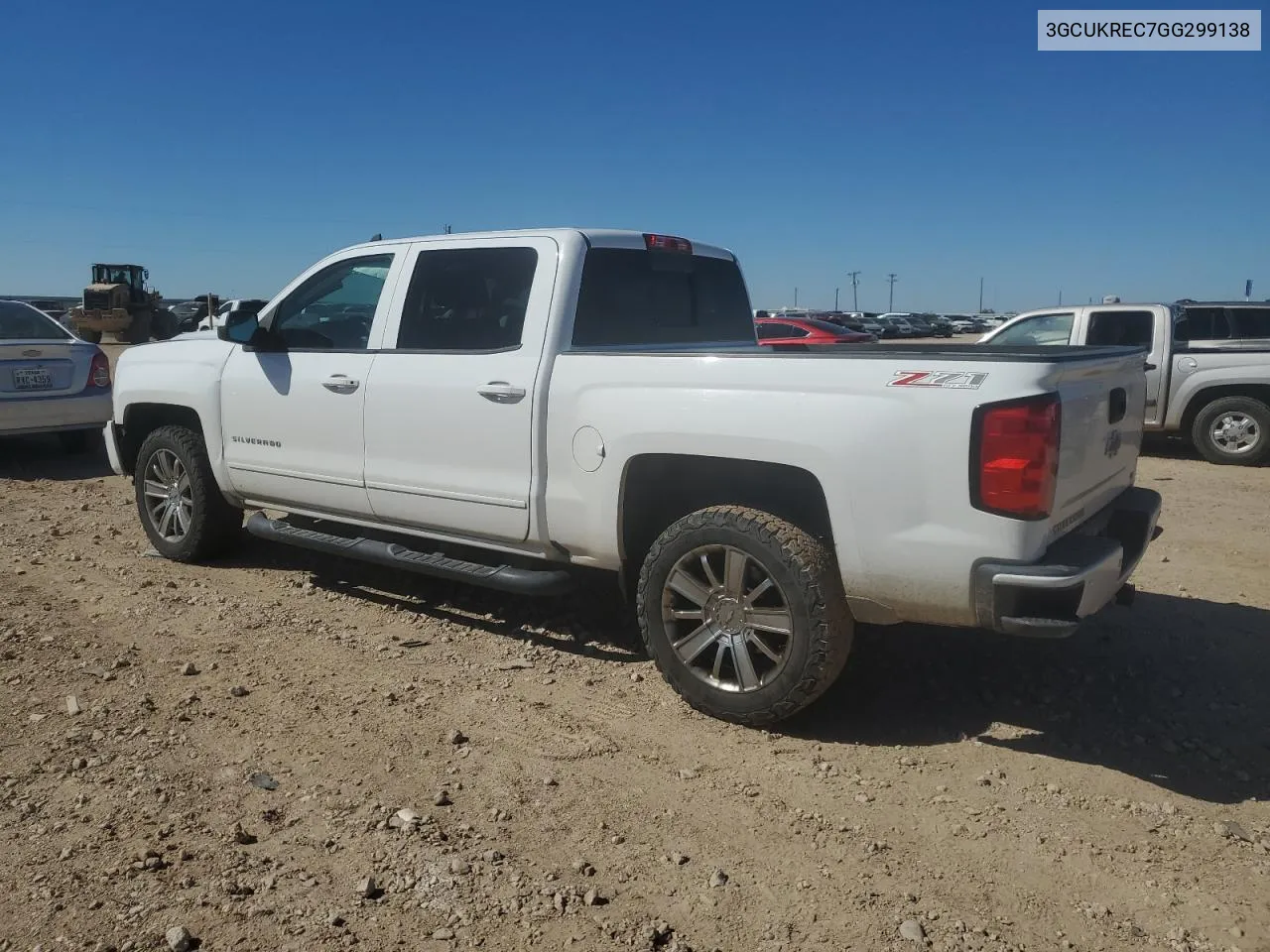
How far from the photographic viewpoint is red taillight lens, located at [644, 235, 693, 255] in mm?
4969

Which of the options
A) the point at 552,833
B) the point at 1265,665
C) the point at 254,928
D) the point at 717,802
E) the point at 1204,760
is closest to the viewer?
the point at 254,928

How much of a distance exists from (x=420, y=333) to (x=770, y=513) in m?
2.07

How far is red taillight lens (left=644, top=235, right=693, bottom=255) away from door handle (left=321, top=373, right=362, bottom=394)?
5.20ft

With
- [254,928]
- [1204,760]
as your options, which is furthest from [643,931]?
[1204,760]

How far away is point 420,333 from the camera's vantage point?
4934mm

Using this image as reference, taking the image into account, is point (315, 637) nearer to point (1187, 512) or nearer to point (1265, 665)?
point (1265, 665)

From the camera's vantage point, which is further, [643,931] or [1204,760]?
[1204,760]

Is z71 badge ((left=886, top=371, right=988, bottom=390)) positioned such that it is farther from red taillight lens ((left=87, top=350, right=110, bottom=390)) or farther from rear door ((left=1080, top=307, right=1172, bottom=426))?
red taillight lens ((left=87, top=350, right=110, bottom=390))

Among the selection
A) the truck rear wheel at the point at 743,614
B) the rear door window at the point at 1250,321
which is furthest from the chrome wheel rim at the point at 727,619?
the rear door window at the point at 1250,321

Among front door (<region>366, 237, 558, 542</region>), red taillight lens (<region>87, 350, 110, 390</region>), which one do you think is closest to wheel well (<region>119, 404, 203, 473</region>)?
front door (<region>366, 237, 558, 542</region>)

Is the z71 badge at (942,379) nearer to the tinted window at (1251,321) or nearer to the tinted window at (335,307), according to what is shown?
the tinted window at (335,307)

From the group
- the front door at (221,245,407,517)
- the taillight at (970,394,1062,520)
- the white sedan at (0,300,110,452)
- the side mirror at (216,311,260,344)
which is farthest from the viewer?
the white sedan at (0,300,110,452)

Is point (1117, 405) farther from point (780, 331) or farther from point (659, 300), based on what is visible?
point (780, 331)

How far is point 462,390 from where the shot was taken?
4.58 meters
